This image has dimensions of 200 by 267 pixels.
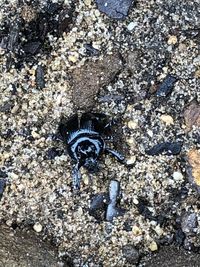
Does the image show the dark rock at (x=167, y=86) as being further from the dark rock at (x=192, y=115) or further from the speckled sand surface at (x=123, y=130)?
the dark rock at (x=192, y=115)

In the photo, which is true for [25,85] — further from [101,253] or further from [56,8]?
[101,253]

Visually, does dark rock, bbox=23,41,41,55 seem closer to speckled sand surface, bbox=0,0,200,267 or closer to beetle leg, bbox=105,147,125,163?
speckled sand surface, bbox=0,0,200,267

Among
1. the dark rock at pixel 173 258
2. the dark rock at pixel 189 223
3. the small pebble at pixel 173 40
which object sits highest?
the small pebble at pixel 173 40

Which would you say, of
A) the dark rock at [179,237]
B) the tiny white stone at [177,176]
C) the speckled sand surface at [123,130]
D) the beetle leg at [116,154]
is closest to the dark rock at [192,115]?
the speckled sand surface at [123,130]

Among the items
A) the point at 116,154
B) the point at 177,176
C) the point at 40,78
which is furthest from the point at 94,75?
the point at 177,176

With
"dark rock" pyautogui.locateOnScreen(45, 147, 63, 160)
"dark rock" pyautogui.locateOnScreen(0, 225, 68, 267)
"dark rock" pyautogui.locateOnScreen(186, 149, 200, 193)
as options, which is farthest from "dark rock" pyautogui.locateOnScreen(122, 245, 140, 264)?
"dark rock" pyautogui.locateOnScreen(45, 147, 63, 160)

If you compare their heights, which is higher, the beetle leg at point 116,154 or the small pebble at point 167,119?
the small pebble at point 167,119
